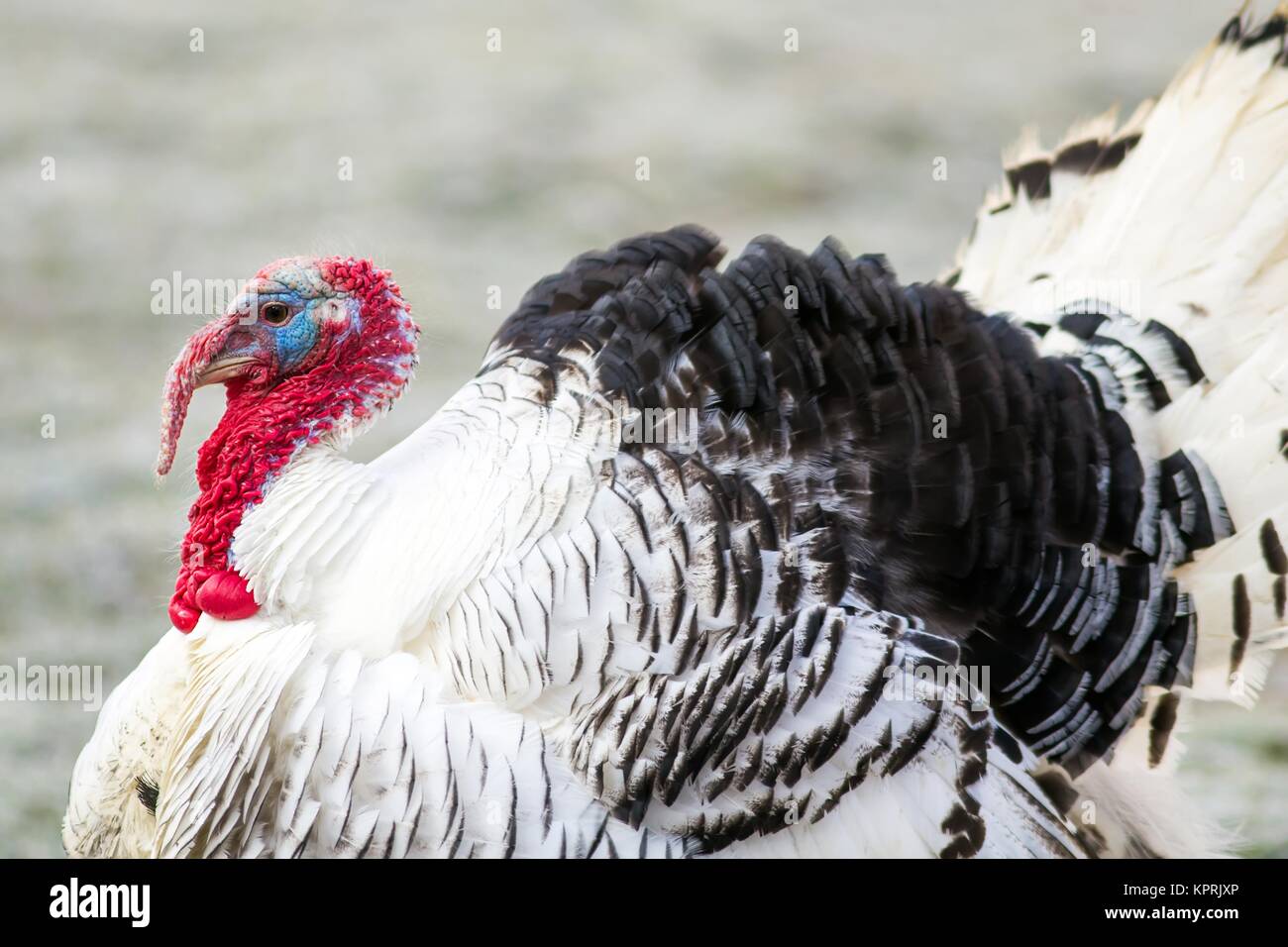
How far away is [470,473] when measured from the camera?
9.11 feet

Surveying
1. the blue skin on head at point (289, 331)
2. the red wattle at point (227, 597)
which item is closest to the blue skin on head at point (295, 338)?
the blue skin on head at point (289, 331)

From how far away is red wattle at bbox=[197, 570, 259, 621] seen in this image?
8.97ft


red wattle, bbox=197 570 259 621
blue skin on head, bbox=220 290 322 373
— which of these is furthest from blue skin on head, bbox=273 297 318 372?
red wattle, bbox=197 570 259 621

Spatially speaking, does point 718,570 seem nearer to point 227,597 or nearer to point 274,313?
Answer: point 227,597

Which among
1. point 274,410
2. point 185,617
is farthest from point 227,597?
point 274,410

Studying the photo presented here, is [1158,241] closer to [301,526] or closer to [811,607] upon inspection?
[811,607]

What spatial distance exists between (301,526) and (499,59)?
21.2 feet

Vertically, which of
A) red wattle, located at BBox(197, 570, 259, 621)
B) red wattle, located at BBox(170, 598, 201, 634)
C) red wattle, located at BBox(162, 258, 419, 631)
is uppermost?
red wattle, located at BBox(162, 258, 419, 631)

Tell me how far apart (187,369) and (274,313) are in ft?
0.68

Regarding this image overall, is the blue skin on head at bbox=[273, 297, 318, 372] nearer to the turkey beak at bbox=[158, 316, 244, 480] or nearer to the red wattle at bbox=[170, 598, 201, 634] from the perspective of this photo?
the turkey beak at bbox=[158, 316, 244, 480]

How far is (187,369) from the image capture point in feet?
9.34

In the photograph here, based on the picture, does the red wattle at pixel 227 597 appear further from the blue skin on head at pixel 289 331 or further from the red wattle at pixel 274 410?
the blue skin on head at pixel 289 331

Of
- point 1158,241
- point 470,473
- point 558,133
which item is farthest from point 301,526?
point 558,133

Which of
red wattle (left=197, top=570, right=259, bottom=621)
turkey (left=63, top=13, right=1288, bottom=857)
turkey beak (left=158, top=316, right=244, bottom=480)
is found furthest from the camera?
turkey beak (left=158, top=316, right=244, bottom=480)
